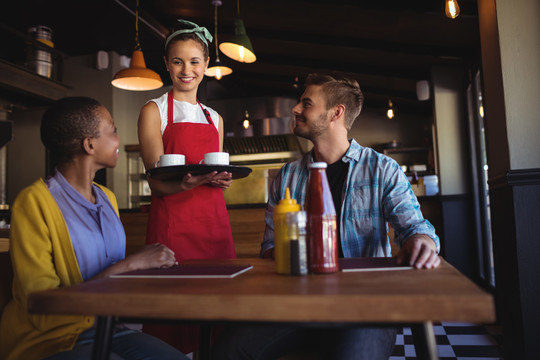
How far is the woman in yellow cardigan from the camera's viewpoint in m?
1.08

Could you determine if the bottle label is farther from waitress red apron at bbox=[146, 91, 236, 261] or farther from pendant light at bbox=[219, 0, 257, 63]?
pendant light at bbox=[219, 0, 257, 63]

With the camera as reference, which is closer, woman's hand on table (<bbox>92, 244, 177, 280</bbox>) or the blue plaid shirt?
woman's hand on table (<bbox>92, 244, 177, 280</bbox>)

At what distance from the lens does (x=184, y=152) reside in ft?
6.14

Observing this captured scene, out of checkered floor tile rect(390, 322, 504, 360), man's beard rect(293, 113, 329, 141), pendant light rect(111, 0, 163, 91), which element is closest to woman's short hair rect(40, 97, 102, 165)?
man's beard rect(293, 113, 329, 141)

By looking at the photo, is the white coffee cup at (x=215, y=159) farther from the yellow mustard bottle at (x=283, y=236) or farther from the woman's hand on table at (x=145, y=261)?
the yellow mustard bottle at (x=283, y=236)

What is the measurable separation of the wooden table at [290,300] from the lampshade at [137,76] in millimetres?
3317

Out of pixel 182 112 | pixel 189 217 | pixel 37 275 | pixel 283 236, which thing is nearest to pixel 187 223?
pixel 189 217

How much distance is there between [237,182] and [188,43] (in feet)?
18.7

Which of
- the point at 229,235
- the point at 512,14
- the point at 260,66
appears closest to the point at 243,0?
the point at 260,66

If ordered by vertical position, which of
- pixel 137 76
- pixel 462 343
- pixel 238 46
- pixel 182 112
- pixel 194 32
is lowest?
pixel 462 343

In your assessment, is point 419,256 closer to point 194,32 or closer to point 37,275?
point 37,275

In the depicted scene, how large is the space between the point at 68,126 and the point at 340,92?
43.6 inches

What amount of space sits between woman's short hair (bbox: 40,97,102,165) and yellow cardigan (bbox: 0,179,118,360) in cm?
19

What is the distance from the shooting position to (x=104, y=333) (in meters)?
0.85
